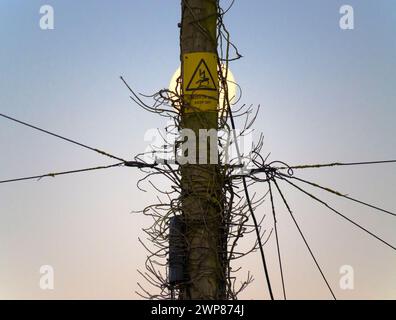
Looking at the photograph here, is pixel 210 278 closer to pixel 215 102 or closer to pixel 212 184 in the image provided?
pixel 212 184

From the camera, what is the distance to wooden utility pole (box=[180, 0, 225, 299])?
9.88 feet

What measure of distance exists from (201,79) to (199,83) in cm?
2

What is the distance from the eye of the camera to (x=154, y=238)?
3143 millimetres

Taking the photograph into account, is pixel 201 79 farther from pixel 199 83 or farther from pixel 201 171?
pixel 201 171

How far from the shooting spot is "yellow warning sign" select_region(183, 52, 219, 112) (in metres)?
3.19

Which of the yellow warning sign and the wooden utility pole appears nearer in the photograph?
the wooden utility pole

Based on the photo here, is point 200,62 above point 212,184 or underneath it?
above

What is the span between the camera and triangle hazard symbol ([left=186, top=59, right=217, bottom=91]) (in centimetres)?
320

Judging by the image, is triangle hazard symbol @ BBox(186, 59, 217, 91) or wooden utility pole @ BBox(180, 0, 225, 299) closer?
wooden utility pole @ BBox(180, 0, 225, 299)

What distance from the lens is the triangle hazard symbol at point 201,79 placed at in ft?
10.5

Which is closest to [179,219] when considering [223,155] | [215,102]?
[223,155]
